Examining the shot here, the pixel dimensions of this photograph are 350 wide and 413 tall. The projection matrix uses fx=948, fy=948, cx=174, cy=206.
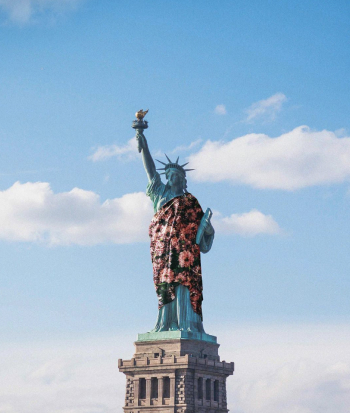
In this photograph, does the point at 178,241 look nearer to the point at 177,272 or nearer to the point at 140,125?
the point at 177,272

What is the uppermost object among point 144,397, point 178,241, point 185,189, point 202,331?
point 185,189

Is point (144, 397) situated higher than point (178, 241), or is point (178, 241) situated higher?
point (178, 241)

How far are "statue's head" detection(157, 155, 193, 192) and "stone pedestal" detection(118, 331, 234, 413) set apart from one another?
12252mm

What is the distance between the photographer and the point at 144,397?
7075 centimetres

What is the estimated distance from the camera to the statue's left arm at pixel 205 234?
7388 centimetres

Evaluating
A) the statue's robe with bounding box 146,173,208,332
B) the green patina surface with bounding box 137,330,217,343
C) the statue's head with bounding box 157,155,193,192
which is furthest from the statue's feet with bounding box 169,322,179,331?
the statue's head with bounding box 157,155,193,192

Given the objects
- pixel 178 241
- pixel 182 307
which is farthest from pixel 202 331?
pixel 178 241

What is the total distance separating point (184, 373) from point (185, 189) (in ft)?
49.8

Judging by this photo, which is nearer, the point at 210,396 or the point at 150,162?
the point at 210,396

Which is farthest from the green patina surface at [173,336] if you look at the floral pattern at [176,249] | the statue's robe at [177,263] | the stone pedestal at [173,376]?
the floral pattern at [176,249]

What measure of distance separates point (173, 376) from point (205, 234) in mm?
11865

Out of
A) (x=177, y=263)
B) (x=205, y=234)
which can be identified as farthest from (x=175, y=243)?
(x=205, y=234)

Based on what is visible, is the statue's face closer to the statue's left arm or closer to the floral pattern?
the floral pattern

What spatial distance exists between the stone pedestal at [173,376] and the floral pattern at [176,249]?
10.7 feet
